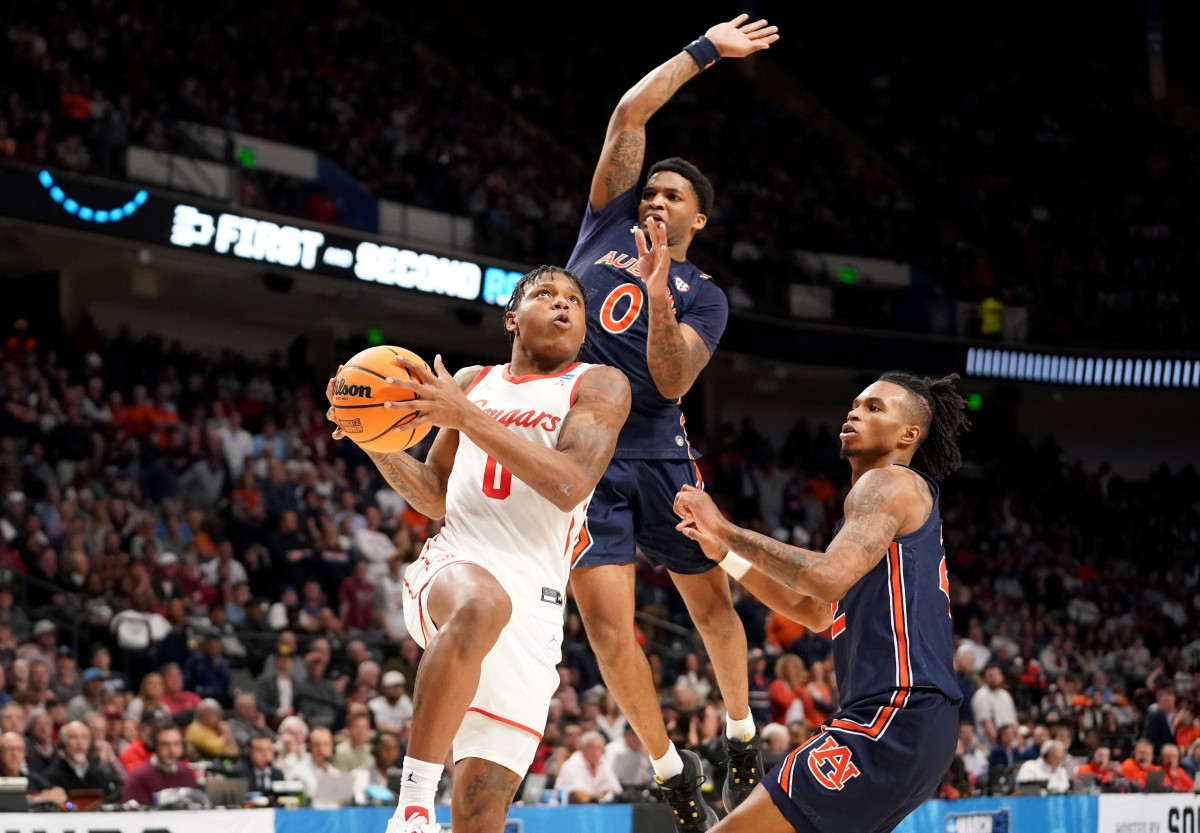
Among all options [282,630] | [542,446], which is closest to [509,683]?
[542,446]

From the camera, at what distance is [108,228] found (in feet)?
52.6

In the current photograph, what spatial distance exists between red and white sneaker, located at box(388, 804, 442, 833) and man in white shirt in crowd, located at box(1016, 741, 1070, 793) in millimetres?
9480

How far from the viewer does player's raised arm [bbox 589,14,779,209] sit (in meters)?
5.83

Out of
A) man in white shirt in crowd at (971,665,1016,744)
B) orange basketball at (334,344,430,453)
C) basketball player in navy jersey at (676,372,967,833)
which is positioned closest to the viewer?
orange basketball at (334,344,430,453)

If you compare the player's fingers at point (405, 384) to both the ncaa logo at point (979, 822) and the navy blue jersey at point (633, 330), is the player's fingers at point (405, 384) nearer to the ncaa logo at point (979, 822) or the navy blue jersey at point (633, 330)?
the navy blue jersey at point (633, 330)

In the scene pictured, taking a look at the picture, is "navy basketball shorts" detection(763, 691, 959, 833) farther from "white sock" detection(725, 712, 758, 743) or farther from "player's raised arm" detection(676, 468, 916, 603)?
"white sock" detection(725, 712, 758, 743)

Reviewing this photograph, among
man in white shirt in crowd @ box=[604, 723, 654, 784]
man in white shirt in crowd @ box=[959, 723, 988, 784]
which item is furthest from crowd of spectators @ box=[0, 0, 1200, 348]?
man in white shirt in crowd @ box=[959, 723, 988, 784]

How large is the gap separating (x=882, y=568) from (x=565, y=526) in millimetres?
1098

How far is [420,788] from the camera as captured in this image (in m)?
4.21

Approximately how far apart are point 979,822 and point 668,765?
4214 mm

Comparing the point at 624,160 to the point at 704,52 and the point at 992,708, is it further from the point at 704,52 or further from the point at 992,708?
the point at 992,708

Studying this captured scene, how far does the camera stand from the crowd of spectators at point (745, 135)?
1764 cm

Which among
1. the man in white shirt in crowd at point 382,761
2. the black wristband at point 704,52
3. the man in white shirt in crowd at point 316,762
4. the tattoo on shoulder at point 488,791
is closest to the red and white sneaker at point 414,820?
the tattoo on shoulder at point 488,791

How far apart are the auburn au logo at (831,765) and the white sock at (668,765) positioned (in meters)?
1.23
